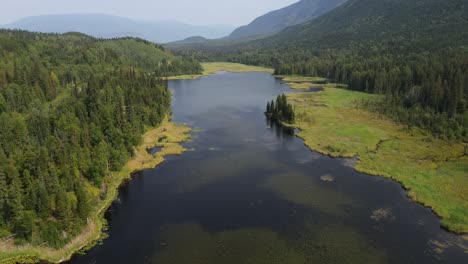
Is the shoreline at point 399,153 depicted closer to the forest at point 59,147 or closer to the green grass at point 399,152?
the green grass at point 399,152

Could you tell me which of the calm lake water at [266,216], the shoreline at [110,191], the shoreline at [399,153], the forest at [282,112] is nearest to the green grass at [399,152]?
the shoreline at [399,153]

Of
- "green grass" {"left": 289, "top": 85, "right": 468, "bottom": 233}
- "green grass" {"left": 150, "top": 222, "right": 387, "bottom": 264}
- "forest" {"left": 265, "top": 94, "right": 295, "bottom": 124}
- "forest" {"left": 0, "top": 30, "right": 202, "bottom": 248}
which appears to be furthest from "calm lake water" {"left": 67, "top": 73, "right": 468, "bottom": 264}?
"forest" {"left": 265, "top": 94, "right": 295, "bottom": 124}

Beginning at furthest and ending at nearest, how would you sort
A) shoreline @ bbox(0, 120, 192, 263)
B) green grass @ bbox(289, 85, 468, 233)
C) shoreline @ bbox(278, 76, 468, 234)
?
green grass @ bbox(289, 85, 468, 233) < shoreline @ bbox(278, 76, 468, 234) < shoreline @ bbox(0, 120, 192, 263)

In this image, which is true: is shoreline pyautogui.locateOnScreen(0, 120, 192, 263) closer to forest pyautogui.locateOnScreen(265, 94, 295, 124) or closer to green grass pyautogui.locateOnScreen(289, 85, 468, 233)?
forest pyautogui.locateOnScreen(265, 94, 295, 124)

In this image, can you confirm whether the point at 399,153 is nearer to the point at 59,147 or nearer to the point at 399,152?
the point at 399,152

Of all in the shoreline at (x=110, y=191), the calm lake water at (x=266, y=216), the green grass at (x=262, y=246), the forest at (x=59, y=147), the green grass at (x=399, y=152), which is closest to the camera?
the shoreline at (x=110, y=191)

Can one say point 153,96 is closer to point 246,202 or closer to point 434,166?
point 246,202
